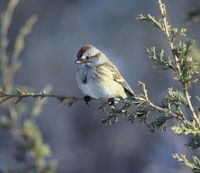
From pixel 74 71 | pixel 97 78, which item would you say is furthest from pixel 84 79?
pixel 74 71

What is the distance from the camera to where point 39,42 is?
17.5 meters

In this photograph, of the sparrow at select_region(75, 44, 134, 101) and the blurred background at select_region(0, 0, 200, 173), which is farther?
the blurred background at select_region(0, 0, 200, 173)

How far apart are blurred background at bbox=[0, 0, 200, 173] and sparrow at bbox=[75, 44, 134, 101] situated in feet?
12.4

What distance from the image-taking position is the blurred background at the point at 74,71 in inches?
482

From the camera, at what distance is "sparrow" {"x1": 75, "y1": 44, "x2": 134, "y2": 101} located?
14.2 ft

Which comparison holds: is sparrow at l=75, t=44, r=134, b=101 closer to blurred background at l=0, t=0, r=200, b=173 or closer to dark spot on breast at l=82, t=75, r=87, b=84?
dark spot on breast at l=82, t=75, r=87, b=84

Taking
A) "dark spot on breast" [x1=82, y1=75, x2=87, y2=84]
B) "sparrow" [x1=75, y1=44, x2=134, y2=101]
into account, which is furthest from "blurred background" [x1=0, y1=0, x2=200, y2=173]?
"dark spot on breast" [x1=82, y1=75, x2=87, y2=84]

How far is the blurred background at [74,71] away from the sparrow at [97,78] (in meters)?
3.79

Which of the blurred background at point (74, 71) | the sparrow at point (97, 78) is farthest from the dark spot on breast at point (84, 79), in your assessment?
the blurred background at point (74, 71)

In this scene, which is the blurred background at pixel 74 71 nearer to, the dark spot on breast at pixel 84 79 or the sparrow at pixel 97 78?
the sparrow at pixel 97 78

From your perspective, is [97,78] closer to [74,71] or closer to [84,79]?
[84,79]

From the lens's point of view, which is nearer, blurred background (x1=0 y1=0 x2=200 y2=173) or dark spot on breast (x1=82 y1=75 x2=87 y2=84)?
dark spot on breast (x1=82 y1=75 x2=87 y2=84)

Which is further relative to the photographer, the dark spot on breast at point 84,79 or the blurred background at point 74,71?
the blurred background at point 74,71

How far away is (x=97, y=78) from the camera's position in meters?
4.47
